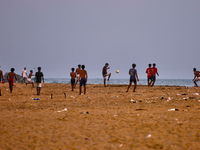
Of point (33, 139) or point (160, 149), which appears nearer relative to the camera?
point (160, 149)

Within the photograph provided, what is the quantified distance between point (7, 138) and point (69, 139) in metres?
1.38

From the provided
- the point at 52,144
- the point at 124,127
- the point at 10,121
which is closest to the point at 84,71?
the point at 10,121

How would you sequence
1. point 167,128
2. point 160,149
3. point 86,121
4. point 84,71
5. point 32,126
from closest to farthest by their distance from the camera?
point 160,149
point 167,128
point 32,126
point 86,121
point 84,71

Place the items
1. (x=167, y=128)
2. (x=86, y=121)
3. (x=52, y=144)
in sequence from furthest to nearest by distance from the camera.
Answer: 1. (x=86, y=121)
2. (x=167, y=128)
3. (x=52, y=144)

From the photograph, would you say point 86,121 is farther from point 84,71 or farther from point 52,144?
point 84,71

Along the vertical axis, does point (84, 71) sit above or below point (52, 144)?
above

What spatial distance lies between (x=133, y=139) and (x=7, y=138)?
2696 mm

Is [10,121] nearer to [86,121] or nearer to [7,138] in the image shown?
[7,138]

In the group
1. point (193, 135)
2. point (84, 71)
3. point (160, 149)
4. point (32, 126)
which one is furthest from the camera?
point (84, 71)

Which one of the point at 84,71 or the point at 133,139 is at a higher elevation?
the point at 84,71

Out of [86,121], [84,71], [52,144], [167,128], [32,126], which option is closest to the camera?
[52,144]

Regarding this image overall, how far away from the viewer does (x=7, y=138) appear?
13.7ft

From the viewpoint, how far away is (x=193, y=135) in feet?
13.1

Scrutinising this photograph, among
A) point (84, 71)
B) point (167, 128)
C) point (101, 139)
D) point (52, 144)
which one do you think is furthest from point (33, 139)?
point (84, 71)
